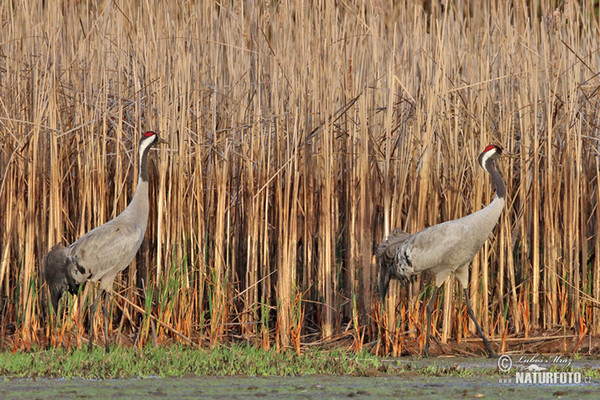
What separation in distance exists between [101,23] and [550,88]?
3.28 metres

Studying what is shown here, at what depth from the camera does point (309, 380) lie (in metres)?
5.26

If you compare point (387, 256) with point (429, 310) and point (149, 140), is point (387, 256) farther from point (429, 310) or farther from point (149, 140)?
point (149, 140)

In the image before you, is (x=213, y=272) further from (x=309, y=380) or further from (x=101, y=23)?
(x=101, y=23)

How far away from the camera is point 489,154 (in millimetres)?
6293

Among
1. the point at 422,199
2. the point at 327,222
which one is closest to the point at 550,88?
the point at 422,199

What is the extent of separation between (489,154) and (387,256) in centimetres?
92

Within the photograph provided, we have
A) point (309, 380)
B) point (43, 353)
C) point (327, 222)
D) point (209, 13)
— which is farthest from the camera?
point (209, 13)

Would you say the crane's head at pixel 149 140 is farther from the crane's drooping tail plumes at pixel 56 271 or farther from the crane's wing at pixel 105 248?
the crane's drooping tail plumes at pixel 56 271

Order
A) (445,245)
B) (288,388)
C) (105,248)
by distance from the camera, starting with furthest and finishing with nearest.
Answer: (445,245) → (105,248) → (288,388)

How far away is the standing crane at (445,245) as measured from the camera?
6223 millimetres

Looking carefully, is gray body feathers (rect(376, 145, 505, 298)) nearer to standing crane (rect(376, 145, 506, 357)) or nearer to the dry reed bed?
standing crane (rect(376, 145, 506, 357))

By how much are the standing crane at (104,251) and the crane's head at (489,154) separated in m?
2.04

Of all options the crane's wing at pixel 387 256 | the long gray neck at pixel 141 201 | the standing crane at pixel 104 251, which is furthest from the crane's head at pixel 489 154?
the long gray neck at pixel 141 201

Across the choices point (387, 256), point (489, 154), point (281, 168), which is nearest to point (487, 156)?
point (489, 154)
